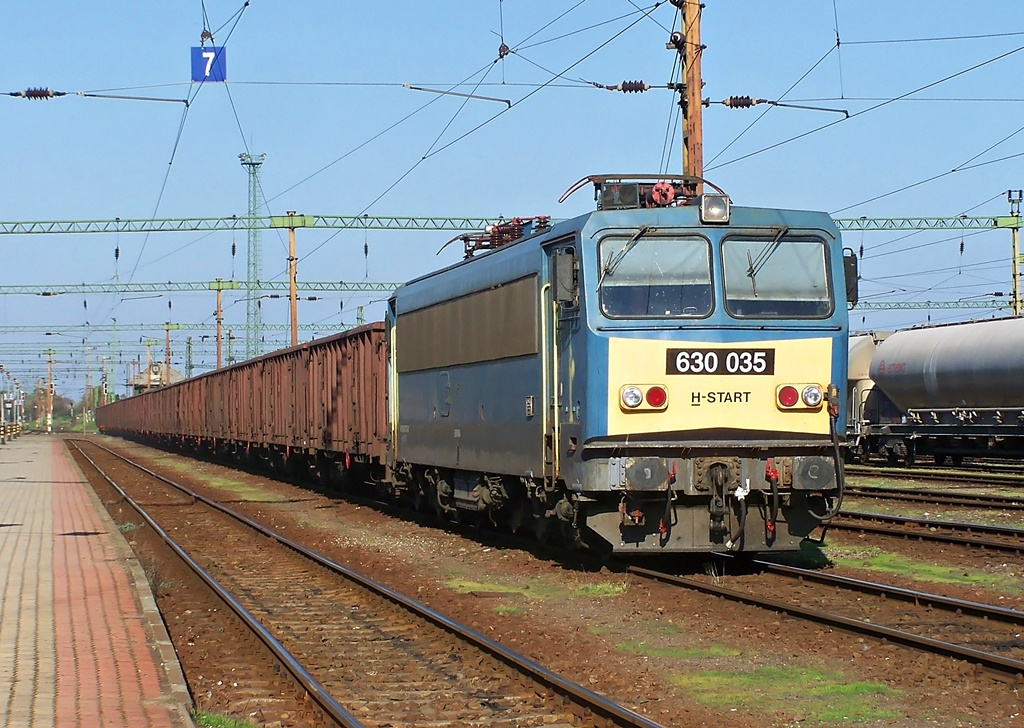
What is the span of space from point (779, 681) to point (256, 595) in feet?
19.4

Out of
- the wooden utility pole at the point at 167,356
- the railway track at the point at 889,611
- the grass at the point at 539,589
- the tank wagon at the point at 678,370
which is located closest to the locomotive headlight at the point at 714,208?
the tank wagon at the point at 678,370

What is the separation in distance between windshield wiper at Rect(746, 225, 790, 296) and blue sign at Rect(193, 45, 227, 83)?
9.85m

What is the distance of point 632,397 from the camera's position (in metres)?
11.1

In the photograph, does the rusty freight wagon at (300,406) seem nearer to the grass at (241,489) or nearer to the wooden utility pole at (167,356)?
the grass at (241,489)

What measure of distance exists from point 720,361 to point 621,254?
1.29 meters

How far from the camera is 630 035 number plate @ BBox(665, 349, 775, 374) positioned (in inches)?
441

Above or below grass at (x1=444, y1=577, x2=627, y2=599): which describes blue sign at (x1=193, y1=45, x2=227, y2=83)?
above

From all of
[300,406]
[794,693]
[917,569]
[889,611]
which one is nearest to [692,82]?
[917,569]

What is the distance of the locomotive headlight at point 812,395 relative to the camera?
1147cm

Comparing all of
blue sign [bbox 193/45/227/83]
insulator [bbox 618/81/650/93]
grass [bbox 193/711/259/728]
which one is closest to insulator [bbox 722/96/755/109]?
insulator [bbox 618/81/650/93]

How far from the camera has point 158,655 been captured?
8.58 m

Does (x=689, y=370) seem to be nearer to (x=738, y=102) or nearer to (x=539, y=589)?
(x=539, y=589)

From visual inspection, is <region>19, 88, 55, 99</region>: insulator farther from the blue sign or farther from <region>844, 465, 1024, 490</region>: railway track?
<region>844, 465, 1024, 490</region>: railway track

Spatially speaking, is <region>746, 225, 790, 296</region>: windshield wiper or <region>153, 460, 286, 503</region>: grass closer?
<region>746, 225, 790, 296</region>: windshield wiper
